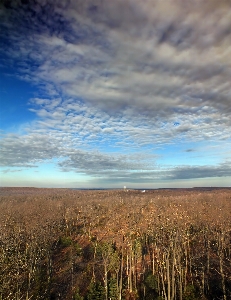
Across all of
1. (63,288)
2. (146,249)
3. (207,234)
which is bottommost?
(63,288)

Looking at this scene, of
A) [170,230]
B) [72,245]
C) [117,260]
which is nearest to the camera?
[170,230]

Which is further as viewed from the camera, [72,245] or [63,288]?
[72,245]

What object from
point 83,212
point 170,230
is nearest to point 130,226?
point 170,230

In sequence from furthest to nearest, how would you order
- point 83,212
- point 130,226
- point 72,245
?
point 83,212 → point 72,245 → point 130,226

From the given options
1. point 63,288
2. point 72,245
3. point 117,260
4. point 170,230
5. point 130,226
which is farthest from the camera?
point 72,245

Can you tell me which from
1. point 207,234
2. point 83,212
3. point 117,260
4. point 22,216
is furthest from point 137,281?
point 83,212

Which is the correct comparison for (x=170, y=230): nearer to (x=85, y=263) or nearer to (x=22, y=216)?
(x=85, y=263)

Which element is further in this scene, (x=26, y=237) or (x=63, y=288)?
(x=26, y=237)

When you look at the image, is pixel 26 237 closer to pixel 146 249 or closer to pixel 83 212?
pixel 146 249

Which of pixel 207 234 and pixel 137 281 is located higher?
pixel 207 234
